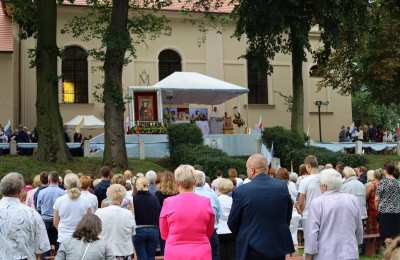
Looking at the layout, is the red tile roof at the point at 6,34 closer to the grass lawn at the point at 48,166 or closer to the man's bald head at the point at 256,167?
the grass lawn at the point at 48,166

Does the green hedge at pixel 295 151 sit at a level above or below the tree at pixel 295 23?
below

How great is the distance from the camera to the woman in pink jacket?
6312 mm

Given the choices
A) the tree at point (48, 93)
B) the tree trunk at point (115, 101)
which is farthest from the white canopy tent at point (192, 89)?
the tree at point (48, 93)

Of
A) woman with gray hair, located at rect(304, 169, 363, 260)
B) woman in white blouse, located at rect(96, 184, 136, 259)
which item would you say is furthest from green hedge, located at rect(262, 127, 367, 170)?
woman with gray hair, located at rect(304, 169, 363, 260)

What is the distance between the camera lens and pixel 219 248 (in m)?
9.77

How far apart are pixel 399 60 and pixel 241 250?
26.7m

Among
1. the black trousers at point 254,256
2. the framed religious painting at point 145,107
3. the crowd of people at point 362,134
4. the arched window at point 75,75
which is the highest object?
the arched window at point 75,75

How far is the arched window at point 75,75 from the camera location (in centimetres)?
3544

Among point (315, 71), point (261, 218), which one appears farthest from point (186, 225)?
point (315, 71)

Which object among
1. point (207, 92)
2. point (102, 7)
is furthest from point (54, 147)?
point (207, 92)

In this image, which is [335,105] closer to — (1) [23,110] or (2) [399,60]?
(2) [399,60]

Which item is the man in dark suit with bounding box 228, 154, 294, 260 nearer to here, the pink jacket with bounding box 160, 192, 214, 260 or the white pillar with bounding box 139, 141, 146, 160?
the pink jacket with bounding box 160, 192, 214, 260

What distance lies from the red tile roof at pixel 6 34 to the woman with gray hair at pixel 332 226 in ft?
88.9

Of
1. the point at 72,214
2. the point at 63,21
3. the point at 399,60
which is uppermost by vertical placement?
the point at 63,21
